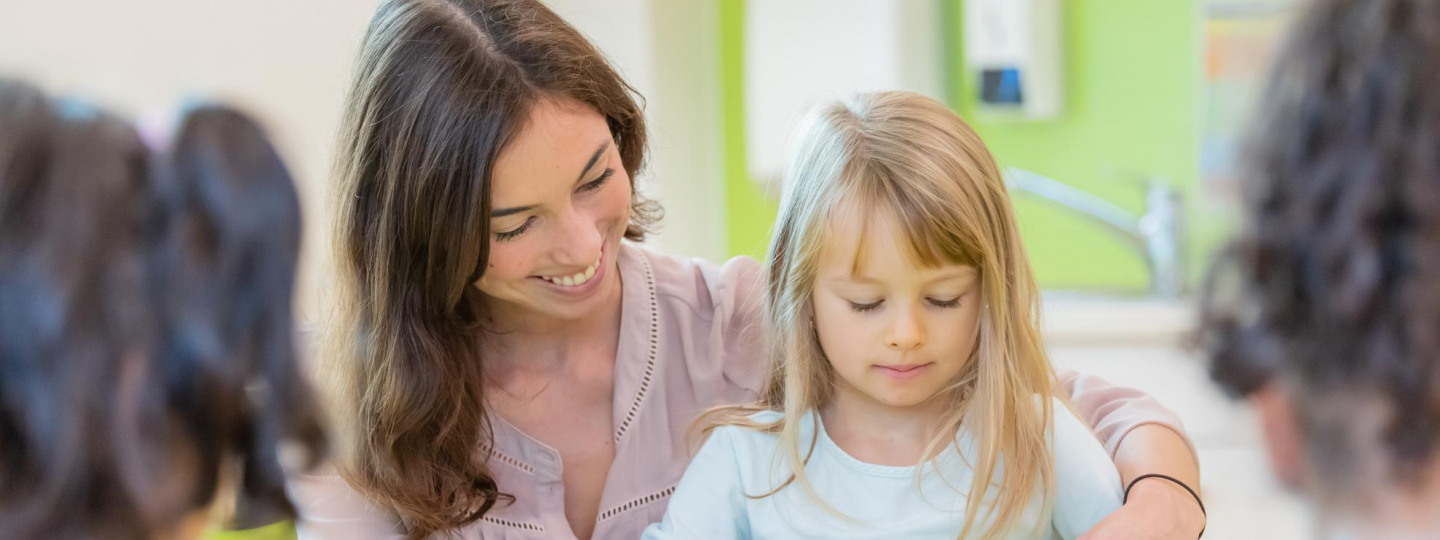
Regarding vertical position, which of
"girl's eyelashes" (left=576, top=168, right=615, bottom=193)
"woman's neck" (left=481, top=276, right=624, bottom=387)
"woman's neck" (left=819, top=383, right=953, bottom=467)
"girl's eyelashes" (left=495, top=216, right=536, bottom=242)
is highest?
"girl's eyelashes" (left=576, top=168, right=615, bottom=193)

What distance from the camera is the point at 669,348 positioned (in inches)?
68.4

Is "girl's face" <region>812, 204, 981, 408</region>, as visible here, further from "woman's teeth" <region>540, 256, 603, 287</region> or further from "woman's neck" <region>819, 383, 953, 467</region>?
"woman's teeth" <region>540, 256, 603, 287</region>

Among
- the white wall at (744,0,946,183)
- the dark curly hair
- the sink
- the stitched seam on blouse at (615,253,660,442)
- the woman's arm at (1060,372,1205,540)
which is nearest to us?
the dark curly hair

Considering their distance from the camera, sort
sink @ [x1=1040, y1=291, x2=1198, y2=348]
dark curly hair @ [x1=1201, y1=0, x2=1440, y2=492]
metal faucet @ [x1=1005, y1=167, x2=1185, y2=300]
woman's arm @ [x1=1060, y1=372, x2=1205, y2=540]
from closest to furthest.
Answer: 1. dark curly hair @ [x1=1201, y1=0, x2=1440, y2=492]
2. woman's arm @ [x1=1060, y1=372, x2=1205, y2=540]
3. sink @ [x1=1040, y1=291, x2=1198, y2=348]
4. metal faucet @ [x1=1005, y1=167, x2=1185, y2=300]

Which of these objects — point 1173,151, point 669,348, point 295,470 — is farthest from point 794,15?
point 295,470

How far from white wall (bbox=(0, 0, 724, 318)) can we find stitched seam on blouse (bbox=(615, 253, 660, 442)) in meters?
0.22

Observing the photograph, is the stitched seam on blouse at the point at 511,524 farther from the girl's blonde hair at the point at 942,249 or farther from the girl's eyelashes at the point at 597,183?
the girl's eyelashes at the point at 597,183

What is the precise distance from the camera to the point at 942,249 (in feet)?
4.35

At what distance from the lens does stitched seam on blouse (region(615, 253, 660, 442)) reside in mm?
1655

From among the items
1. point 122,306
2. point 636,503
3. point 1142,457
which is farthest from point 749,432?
point 122,306

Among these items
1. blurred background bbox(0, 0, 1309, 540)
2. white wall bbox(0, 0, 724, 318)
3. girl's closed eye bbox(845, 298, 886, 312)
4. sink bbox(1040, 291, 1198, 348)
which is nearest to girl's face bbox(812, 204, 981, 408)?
girl's closed eye bbox(845, 298, 886, 312)

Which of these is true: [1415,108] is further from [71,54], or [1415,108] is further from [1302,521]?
[71,54]

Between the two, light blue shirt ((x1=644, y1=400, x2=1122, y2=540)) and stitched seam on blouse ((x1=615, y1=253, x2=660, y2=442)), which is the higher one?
stitched seam on blouse ((x1=615, y1=253, x2=660, y2=442))

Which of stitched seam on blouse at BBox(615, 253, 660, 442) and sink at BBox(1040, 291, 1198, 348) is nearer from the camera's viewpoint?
stitched seam on blouse at BBox(615, 253, 660, 442)
